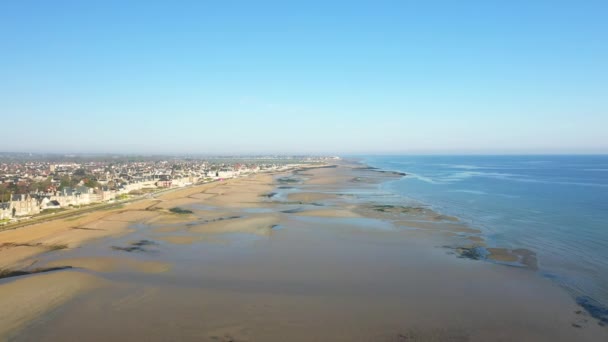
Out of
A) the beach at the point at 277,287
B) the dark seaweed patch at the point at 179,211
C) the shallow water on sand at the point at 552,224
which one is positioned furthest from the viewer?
the dark seaweed patch at the point at 179,211

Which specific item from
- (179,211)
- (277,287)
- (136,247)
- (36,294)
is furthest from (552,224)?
(179,211)

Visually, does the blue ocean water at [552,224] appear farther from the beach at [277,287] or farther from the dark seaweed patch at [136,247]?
the dark seaweed patch at [136,247]

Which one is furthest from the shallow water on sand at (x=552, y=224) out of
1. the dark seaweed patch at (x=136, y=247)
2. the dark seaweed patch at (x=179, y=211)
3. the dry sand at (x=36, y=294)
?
the dark seaweed patch at (x=179, y=211)

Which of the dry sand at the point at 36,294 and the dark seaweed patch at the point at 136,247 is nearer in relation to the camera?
the dry sand at the point at 36,294

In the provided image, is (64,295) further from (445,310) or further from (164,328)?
(445,310)

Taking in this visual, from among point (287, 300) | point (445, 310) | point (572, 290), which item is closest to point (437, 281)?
point (445, 310)

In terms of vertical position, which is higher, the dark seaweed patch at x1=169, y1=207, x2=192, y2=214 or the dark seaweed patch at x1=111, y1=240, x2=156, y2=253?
the dark seaweed patch at x1=111, y1=240, x2=156, y2=253

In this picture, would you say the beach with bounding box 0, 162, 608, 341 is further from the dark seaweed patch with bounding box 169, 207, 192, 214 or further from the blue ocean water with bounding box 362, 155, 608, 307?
the dark seaweed patch with bounding box 169, 207, 192, 214

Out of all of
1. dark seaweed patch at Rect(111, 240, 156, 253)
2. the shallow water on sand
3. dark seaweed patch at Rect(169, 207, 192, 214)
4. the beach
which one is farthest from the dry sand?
the shallow water on sand
